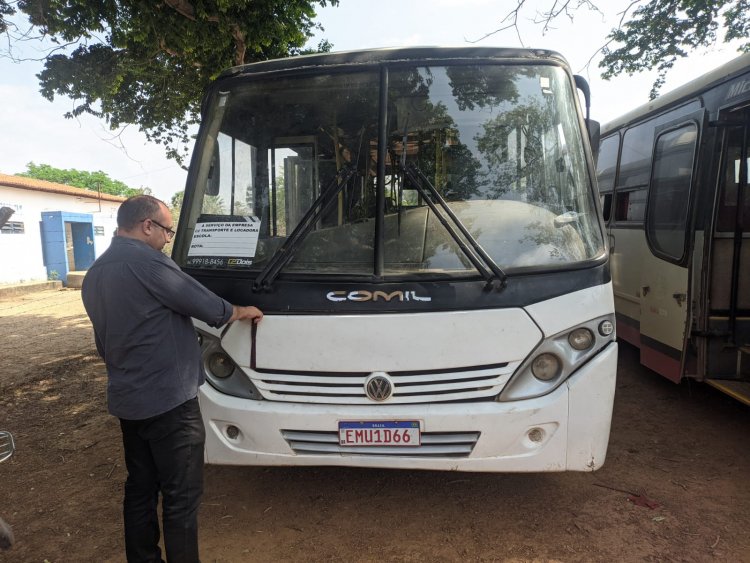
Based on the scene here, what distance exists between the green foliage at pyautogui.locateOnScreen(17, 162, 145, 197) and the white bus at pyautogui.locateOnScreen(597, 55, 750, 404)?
187 feet

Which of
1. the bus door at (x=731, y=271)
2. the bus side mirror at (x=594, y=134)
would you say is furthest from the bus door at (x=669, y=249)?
the bus side mirror at (x=594, y=134)

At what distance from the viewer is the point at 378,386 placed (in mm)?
2686

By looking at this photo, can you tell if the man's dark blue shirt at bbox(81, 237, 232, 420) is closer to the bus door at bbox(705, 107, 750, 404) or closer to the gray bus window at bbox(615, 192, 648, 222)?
the bus door at bbox(705, 107, 750, 404)

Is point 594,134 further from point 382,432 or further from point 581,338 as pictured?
point 382,432

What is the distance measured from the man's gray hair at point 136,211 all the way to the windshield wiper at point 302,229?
2.02ft

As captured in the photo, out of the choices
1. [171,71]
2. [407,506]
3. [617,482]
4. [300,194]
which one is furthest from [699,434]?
[171,71]

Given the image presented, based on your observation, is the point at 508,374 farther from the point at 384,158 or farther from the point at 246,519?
the point at 246,519

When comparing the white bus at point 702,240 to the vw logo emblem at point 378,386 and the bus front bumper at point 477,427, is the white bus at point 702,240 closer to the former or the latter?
the bus front bumper at point 477,427

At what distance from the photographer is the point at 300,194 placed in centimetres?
308

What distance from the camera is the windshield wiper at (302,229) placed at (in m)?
2.77

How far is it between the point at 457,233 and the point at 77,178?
65.5 metres

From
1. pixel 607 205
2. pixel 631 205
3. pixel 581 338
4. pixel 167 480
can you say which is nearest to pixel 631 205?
pixel 631 205

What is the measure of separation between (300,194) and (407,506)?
6.66 feet

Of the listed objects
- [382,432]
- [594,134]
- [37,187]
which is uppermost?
[37,187]
